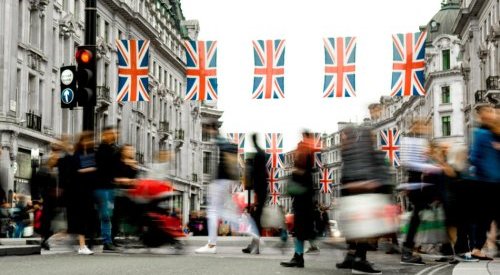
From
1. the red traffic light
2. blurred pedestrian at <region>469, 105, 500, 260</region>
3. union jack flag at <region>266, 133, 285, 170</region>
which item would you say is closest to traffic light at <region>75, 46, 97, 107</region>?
the red traffic light

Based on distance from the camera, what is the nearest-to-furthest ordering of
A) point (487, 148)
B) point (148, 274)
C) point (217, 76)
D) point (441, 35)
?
point (148, 274) < point (487, 148) < point (217, 76) < point (441, 35)

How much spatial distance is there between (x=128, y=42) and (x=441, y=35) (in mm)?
62155

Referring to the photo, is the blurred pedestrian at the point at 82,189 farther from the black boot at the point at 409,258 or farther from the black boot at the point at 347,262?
the black boot at the point at 409,258

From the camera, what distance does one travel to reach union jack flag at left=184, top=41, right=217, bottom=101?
25.6 m

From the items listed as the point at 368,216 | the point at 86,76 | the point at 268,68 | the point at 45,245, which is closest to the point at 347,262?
the point at 368,216

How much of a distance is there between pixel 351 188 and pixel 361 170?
0.22 meters

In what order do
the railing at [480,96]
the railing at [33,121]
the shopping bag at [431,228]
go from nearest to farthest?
the shopping bag at [431,228] → the railing at [33,121] → the railing at [480,96]

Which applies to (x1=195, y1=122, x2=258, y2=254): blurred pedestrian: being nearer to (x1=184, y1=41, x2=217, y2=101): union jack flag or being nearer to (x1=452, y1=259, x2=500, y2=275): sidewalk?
(x1=452, y1=259, x2=500, y2=275): sidewalk

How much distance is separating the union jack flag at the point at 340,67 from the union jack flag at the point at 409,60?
1195 mm

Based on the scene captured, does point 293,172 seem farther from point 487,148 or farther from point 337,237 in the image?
point 487,148

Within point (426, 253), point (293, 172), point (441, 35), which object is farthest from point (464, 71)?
point (293, 172)

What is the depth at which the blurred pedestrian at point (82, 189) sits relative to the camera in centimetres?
1232

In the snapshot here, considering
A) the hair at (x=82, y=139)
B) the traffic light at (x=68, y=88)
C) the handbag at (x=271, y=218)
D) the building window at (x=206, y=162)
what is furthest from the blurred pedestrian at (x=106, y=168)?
the building window at (x=206, y=162)

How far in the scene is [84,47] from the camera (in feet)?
41.9
